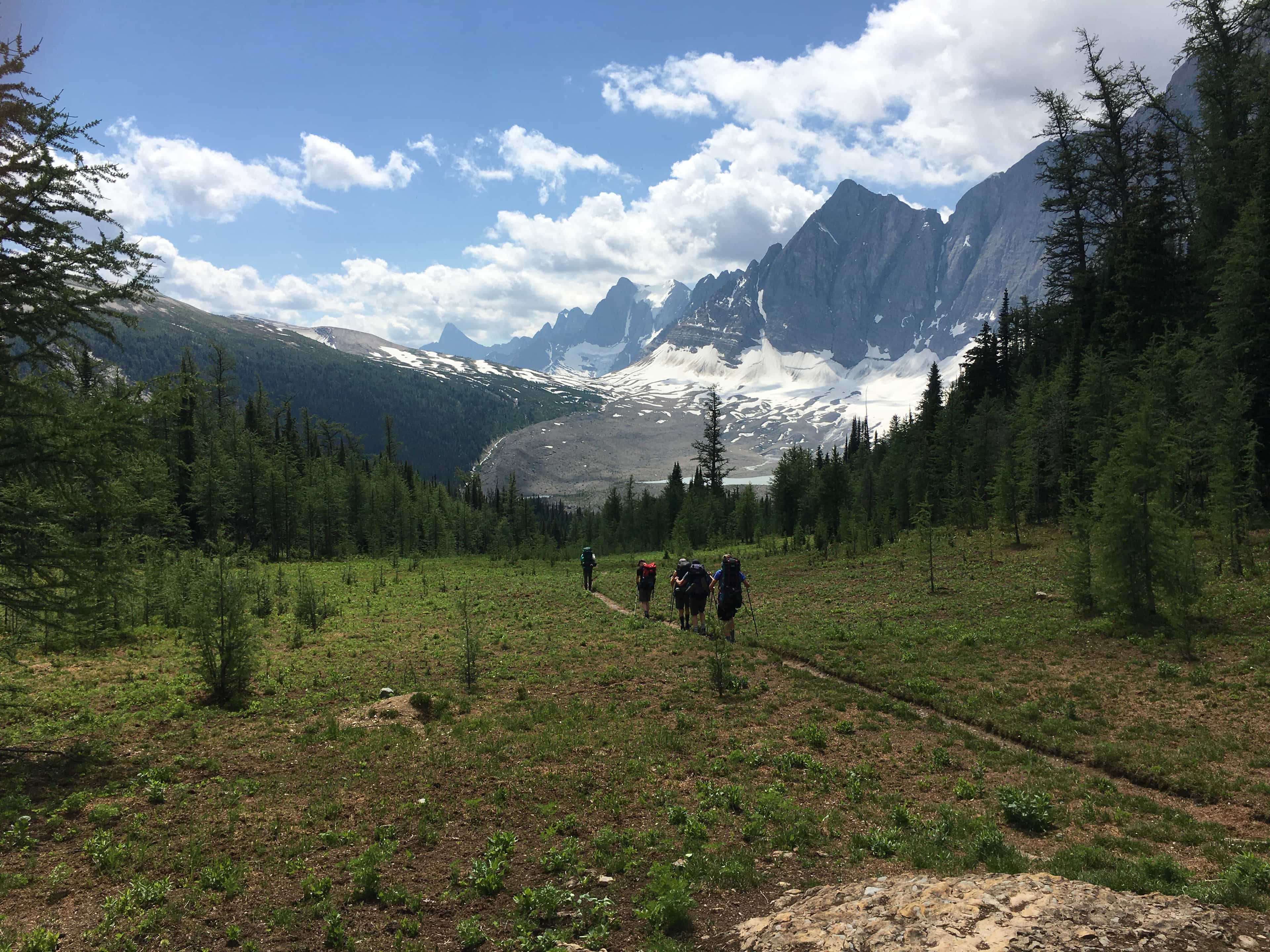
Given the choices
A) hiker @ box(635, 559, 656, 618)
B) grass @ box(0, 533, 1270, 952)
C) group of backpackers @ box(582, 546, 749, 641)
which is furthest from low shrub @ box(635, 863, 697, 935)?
hiker @ box(635, 559, 656, 618)

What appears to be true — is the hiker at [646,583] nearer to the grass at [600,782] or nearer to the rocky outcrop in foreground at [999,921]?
the grass at [600,782]

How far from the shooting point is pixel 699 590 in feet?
→ 70.3

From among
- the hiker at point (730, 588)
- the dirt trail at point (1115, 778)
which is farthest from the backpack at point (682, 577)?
the dirt trail at point (1115, 778)

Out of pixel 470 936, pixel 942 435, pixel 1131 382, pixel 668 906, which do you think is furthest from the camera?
pixel 942 435

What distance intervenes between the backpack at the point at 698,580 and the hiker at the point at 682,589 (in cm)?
15

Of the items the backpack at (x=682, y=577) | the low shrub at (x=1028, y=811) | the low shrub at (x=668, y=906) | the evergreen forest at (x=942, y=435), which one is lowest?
the low shrub at (x=668, y=906)

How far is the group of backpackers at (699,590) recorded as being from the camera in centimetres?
1911

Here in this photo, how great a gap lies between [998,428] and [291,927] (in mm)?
64370

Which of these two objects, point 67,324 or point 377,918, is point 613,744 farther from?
point 67,324

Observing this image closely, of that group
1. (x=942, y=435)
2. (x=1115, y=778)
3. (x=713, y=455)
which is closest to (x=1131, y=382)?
(x=942, y=435)

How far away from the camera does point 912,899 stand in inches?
242

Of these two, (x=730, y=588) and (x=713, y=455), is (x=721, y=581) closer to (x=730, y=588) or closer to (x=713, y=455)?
(x=730, y=588)

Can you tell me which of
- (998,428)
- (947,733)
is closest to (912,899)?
(947,733)

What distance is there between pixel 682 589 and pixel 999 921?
1670 centimetres
